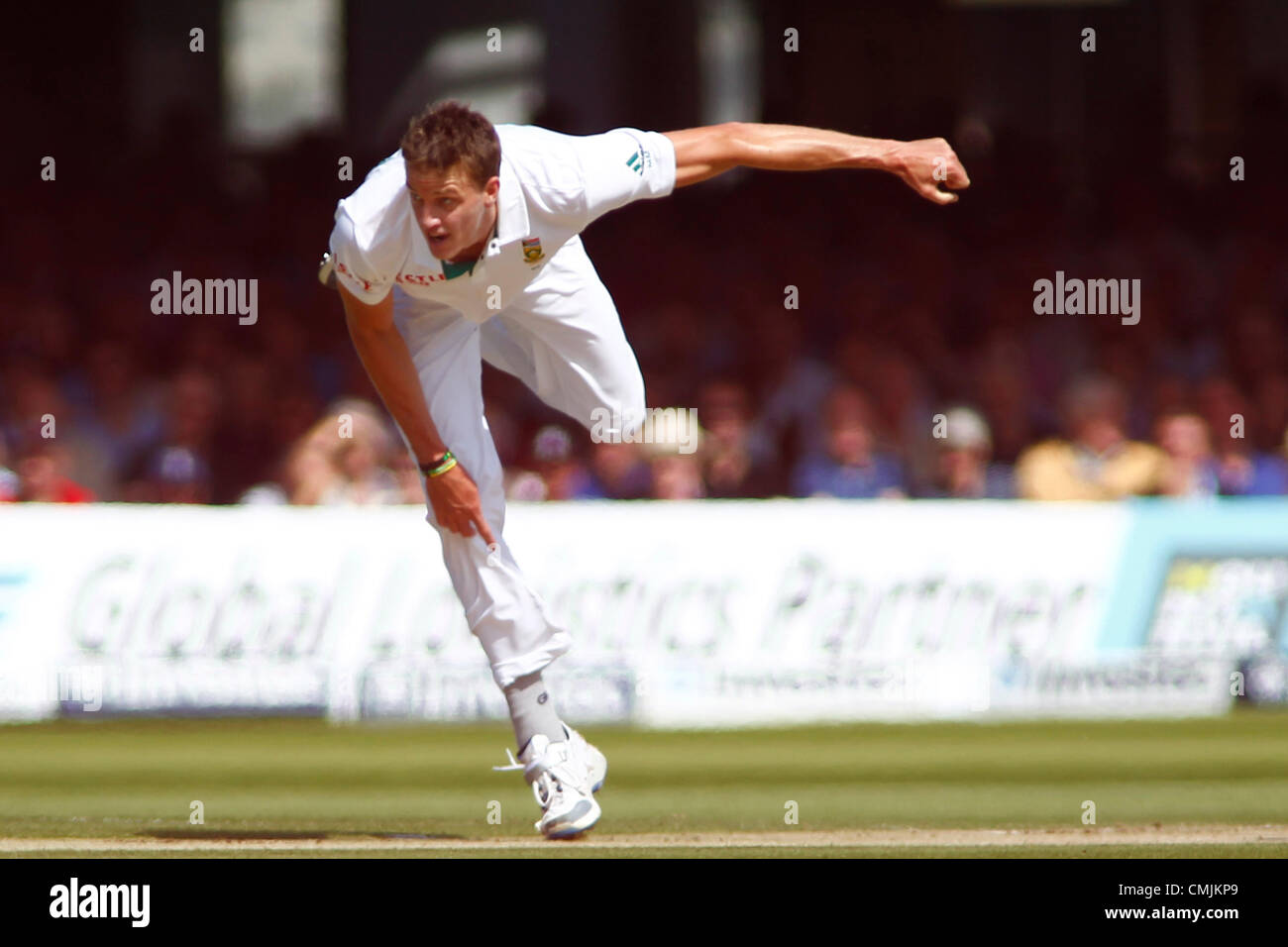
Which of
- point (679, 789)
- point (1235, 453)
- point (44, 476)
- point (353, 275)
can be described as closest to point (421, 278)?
point (353, 275)

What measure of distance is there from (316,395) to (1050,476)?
5137 millimetres

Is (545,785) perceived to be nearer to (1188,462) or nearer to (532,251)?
(532,251)

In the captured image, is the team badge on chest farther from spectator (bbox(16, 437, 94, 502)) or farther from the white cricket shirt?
spectator (bbox(16, 437, 94, 502))

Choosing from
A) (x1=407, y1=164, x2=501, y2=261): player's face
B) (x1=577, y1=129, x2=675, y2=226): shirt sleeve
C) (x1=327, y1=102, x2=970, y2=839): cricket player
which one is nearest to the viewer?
(x1=407, y1=164, x2=501, y2=261): player's face

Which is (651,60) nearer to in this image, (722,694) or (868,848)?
(722,694)

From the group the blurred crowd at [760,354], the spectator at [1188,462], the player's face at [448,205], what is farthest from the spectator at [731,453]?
the player's face at [448,205]

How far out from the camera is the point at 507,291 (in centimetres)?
696

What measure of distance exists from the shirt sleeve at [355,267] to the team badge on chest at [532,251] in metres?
0.46

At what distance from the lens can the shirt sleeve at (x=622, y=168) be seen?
6.86 meters

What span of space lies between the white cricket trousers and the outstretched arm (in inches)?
24.8

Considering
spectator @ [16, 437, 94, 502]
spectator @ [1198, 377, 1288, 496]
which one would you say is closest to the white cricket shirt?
spectator @ [16, 437, 94, 502]

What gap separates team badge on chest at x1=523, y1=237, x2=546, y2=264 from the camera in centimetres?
676

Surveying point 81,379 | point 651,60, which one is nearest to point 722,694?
point 81,379

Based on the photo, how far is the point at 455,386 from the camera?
7266 mm
